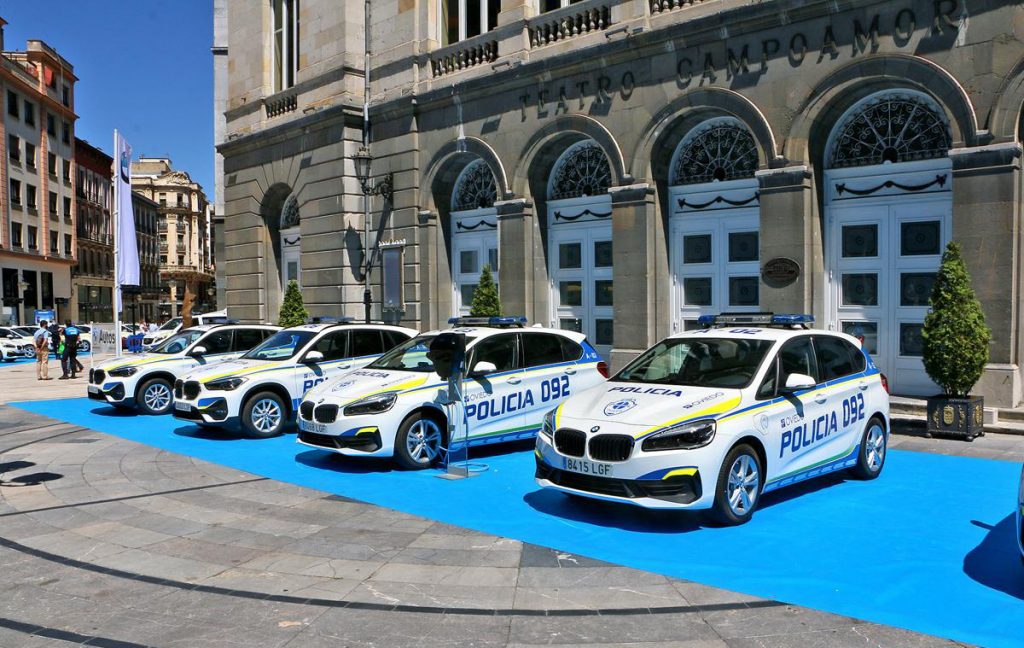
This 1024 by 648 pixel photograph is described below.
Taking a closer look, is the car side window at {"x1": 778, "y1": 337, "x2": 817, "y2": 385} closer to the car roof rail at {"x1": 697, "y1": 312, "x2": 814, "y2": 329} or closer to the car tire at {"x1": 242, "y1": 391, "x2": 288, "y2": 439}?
the car roof rail at {"x1": 697, "y1": 312, "x2": 814, "y2": 329}

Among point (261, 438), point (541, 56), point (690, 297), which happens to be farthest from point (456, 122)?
point (261, 438)

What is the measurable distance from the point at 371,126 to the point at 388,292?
449 cm

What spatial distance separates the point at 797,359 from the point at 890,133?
7.51 metres

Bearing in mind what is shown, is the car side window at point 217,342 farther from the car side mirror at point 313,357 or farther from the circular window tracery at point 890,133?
the circular window tracery at point 890,133

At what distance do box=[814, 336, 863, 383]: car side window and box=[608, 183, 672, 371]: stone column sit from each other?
7.53 metres

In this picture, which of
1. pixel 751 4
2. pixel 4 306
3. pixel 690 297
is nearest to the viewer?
pixel 751 4

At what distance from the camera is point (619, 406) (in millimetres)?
7914

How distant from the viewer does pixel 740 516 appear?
7.66m

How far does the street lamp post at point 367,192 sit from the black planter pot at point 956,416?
13.9 meters

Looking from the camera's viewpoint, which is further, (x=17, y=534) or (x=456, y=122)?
(x=456, y=122)

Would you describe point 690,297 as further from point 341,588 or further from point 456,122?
point 341,588

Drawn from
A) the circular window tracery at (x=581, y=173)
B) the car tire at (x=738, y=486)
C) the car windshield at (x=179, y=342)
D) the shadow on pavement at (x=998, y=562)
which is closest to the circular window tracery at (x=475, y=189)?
the circular window tracery at (x=581, y=173)

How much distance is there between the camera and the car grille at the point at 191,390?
13.1 metres

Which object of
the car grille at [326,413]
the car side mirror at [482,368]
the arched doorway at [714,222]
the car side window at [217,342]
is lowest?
the car grille at [326,413]
